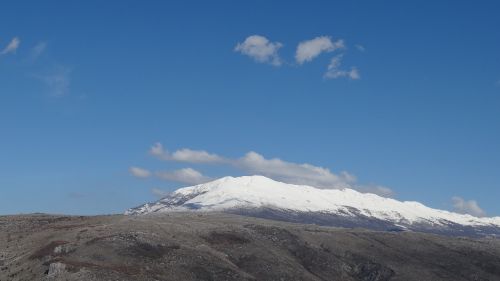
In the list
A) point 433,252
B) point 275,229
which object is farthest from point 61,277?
point 433,252

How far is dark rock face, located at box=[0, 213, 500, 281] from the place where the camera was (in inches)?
3481

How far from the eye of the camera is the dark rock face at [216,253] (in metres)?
88.4

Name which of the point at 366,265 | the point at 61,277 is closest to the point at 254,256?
the point at 366,265

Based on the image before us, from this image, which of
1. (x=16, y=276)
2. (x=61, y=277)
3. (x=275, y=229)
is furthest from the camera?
(x=275, y=229)

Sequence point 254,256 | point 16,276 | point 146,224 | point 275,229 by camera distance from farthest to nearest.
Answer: point 275,229, point 146,224, point 254,256, point 16,276

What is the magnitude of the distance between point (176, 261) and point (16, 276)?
73.6 feet

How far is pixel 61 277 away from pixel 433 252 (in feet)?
309

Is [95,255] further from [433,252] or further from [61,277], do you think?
[433,252]

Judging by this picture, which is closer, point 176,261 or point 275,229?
point 176,261

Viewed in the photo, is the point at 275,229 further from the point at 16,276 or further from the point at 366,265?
the point at 16,276

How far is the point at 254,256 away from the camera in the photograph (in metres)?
109

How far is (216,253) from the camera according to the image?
342 ft

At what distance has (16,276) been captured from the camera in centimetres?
8556

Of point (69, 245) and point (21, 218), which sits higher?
point (21, 218)
